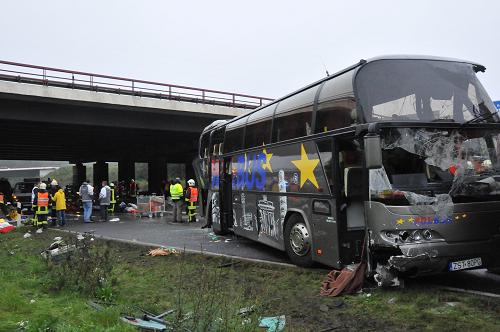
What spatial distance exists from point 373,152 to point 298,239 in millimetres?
2998

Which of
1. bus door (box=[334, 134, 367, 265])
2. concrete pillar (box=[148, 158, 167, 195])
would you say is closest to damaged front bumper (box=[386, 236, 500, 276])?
bus door (box=[334, 134, 367, 265])

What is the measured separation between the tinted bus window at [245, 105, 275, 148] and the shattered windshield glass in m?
3.86

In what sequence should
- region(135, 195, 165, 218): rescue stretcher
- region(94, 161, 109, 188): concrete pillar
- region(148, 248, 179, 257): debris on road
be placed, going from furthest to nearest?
region(94, 161, 109, 188): concrete pillar → region(135, 195, 165, 218): rescue stretcher → region(148, 248, 179, 257): debris on road

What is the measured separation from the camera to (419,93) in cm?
689

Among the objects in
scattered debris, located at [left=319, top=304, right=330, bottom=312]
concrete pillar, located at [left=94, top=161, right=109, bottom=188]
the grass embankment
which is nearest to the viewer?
the grass embankment

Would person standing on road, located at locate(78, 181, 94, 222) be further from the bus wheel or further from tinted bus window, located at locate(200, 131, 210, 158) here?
the bus wheel

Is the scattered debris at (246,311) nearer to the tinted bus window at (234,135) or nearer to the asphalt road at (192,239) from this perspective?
the asphalt road at (192,239)

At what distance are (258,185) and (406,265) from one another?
15.9 ft

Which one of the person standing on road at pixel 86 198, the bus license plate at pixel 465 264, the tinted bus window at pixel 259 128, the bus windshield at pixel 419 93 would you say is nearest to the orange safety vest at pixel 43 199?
the person standing on road at pixel 86 198

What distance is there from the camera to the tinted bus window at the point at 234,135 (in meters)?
11.9

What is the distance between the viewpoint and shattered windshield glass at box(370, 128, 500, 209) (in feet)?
21.1

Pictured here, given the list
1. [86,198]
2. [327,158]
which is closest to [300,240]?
[327,158]

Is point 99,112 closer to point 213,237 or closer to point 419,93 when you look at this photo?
point 213,237

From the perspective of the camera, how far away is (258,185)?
10609mm
